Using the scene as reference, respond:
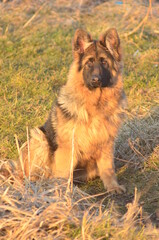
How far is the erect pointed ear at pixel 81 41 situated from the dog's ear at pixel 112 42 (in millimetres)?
186

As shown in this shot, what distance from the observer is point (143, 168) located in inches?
226

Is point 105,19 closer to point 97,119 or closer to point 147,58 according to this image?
point 147,58

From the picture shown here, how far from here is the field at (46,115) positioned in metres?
3.55

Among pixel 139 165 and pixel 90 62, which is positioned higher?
pixel 90 62

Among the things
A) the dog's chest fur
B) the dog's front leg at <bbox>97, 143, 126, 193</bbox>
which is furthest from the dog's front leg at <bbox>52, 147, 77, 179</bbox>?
the dog's front leg at <bbox>97, 143, 126, 193</bbox>

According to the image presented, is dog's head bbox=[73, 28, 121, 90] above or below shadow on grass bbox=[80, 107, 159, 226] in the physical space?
above

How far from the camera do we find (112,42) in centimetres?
506

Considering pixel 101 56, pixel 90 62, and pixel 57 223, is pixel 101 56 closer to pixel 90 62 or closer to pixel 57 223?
pixel 90 62

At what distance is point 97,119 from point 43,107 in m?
2.68

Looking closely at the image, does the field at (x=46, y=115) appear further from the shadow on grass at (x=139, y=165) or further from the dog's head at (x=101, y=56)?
the dog's head at (x=101, y=56)

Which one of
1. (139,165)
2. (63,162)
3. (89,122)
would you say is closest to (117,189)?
(139,165)

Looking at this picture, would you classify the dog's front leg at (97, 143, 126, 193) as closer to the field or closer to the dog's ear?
the field

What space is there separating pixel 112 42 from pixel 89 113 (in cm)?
97

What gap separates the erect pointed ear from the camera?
5.07m
